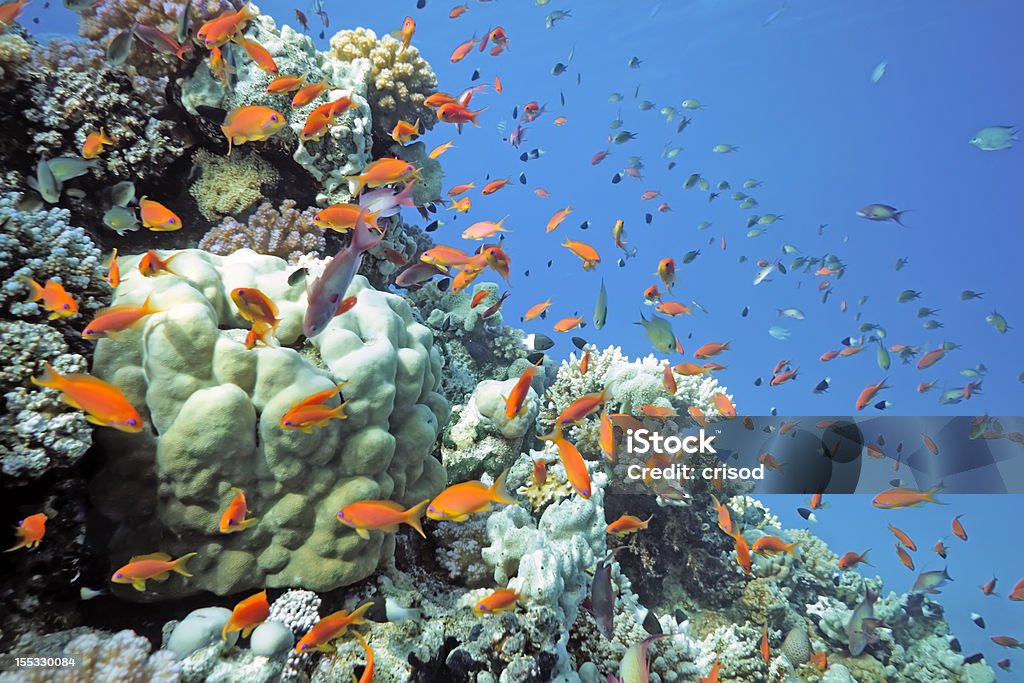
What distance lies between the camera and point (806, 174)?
10550 centimetres

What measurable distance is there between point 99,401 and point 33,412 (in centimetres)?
47

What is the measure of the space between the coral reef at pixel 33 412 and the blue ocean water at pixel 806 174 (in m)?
15.3

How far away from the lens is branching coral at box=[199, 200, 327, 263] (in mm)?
5184

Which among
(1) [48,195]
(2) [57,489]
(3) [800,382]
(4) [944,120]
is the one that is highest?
(4) [944,120]

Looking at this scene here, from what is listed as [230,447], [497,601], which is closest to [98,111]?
[230,447]

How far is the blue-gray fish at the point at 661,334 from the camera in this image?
18.7 ft

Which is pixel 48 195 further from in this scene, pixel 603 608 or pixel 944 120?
pixel 944 120

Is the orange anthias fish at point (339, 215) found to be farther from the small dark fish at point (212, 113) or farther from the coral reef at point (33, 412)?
the small dark fish at point (212, 113)

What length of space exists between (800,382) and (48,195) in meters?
109

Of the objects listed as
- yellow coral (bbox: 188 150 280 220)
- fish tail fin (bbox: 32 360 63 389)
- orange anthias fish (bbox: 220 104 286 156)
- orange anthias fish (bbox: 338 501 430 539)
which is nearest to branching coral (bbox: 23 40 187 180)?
yellow coral (bbox: 188 150 280 220)

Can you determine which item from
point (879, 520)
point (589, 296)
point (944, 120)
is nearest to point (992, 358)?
point (944, 120)

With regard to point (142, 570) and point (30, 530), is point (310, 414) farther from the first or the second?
point (30, 530)

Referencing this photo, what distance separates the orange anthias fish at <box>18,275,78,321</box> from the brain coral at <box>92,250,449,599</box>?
0.26 m

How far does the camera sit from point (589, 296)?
12162cm
